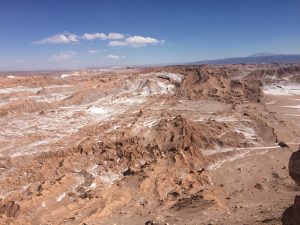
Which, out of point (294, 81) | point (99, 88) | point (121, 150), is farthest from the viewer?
point (294, 81)

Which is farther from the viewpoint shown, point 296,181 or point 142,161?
point 142,161

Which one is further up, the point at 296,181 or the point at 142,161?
the point at 296,181

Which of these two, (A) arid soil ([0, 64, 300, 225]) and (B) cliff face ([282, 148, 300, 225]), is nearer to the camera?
(B) cliff face ([282, 148, 300, 225])

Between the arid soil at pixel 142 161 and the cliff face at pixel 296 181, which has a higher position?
the cliff face at pixel 296 181

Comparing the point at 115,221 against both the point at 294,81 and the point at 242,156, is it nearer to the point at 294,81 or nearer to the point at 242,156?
the point at 242,156

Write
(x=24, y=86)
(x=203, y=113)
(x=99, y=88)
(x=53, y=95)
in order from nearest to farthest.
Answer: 1. (x=203, y=113)
2. (x=53, y=95)
3. (x=99, y=88)
4. (x=24, y=86)

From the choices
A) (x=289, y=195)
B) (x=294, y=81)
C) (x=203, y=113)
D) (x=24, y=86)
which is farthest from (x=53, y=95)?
(x=294, y=81)

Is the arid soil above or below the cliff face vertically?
below

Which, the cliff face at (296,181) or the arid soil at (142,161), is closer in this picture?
the cliff face at (296,181)
